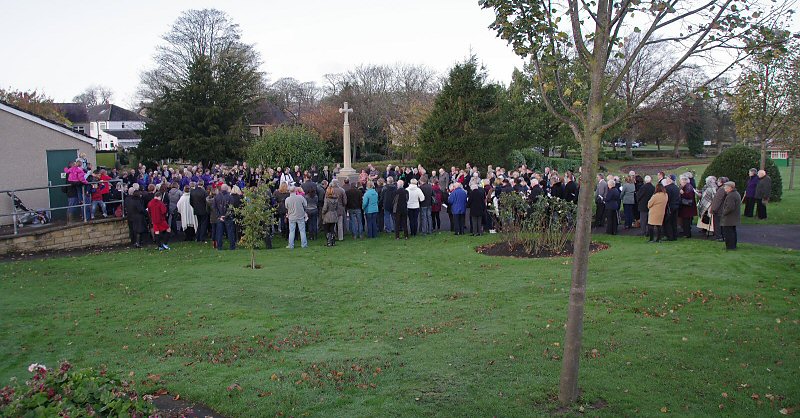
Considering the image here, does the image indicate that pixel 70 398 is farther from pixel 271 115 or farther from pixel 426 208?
pixel 271 115

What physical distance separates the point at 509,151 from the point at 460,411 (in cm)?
3300

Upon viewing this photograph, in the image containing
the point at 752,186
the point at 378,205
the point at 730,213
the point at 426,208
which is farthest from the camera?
the point at 426,208

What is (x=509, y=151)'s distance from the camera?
3847cm

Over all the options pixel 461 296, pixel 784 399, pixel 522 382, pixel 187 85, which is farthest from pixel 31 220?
pixel 187 85

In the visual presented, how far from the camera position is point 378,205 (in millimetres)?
20625

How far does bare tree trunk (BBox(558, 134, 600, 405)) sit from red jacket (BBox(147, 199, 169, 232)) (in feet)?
48.2

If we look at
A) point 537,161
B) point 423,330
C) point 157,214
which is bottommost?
point 423,330

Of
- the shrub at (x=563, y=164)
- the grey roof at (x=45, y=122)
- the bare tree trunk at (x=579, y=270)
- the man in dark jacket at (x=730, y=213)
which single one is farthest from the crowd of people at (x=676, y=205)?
the shrub at (x=563, y=164)

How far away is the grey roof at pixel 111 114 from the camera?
302 feet

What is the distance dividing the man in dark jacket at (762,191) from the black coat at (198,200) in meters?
17.7

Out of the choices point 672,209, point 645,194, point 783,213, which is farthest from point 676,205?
point 783,213

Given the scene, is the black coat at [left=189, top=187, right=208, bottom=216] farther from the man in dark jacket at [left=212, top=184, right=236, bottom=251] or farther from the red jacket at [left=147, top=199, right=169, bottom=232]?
the red jacket at [left=147, top=199, right=169, bottom=232]

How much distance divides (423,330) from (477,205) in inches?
407

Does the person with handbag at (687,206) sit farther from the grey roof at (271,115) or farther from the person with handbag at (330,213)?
the grey roof at (271,115)
